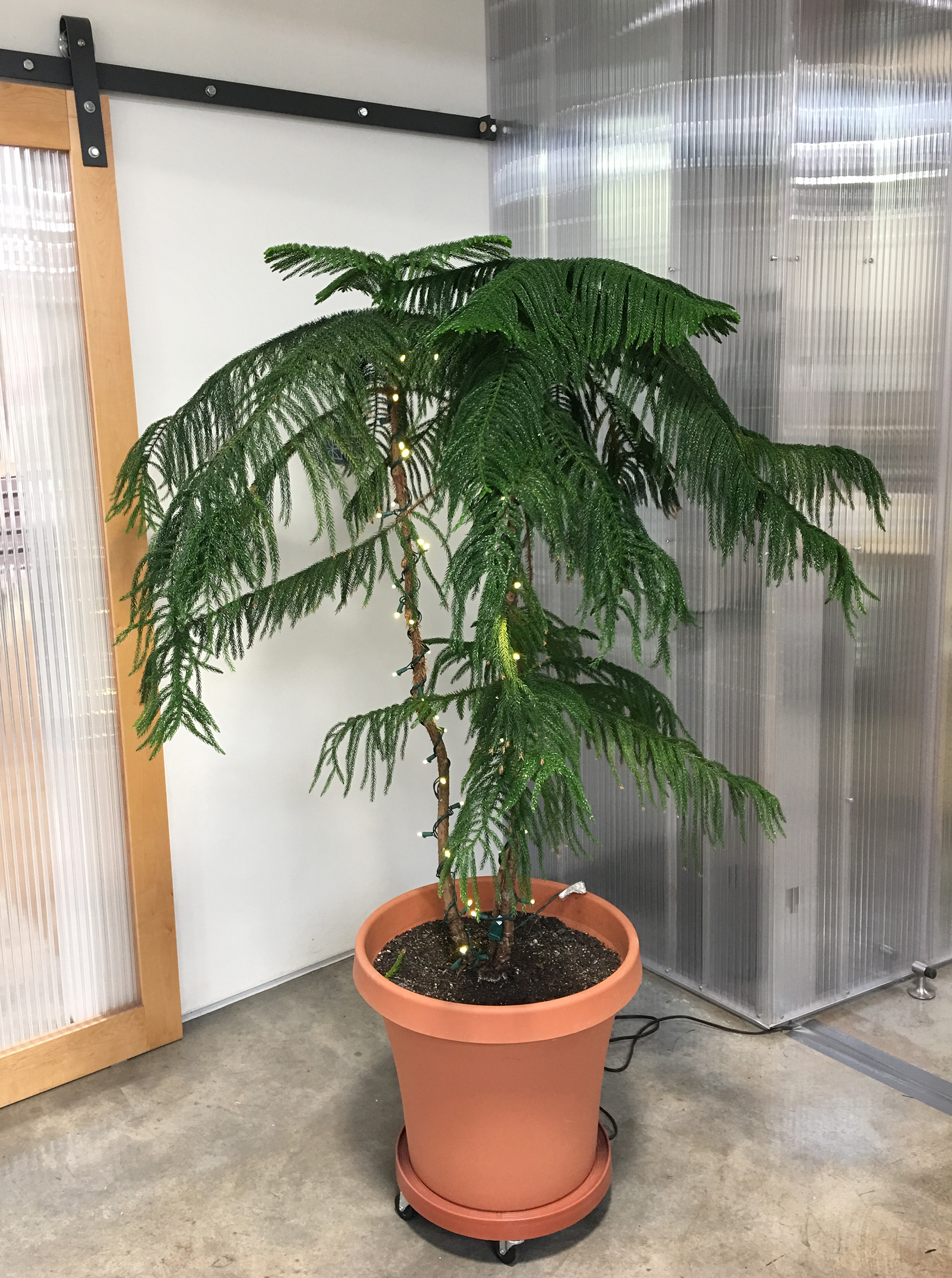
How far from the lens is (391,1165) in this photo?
1988 mm

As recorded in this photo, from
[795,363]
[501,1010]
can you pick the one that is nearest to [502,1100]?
[501,1010]

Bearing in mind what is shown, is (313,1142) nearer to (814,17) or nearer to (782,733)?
(782,733)

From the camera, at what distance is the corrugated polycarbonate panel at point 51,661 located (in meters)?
2.05

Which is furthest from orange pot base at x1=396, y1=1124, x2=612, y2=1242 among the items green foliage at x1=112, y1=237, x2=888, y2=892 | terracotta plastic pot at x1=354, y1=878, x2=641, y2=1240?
green foliage at x1=112, y1=237, x2=888, y2=892

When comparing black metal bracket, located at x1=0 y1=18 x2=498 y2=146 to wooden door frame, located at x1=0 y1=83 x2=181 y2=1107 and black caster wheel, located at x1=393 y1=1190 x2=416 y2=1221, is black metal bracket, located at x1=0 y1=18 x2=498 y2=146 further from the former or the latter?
black caster wheel, located at x1=393 y1=1190 x2=416 y2=1221

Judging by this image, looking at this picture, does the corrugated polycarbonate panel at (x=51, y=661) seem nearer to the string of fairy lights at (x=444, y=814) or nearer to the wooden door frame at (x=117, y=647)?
the wooden door frame at (x=117, y=647)

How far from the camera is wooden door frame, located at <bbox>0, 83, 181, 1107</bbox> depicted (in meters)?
2.03

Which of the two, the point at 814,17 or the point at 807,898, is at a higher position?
the point at 814,17

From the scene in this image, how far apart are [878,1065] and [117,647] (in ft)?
5.85

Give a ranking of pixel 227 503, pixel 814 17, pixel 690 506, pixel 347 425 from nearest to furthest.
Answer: pixel 227 503, pixel 347 425, pixel 814 17, pixel 690 506

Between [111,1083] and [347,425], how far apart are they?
1.54 m

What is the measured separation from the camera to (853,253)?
7.11 feet

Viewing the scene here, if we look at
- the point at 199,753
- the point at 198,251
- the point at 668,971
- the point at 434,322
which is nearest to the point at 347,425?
the point at 434,322

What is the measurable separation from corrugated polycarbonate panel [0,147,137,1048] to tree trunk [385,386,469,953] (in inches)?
29.2
